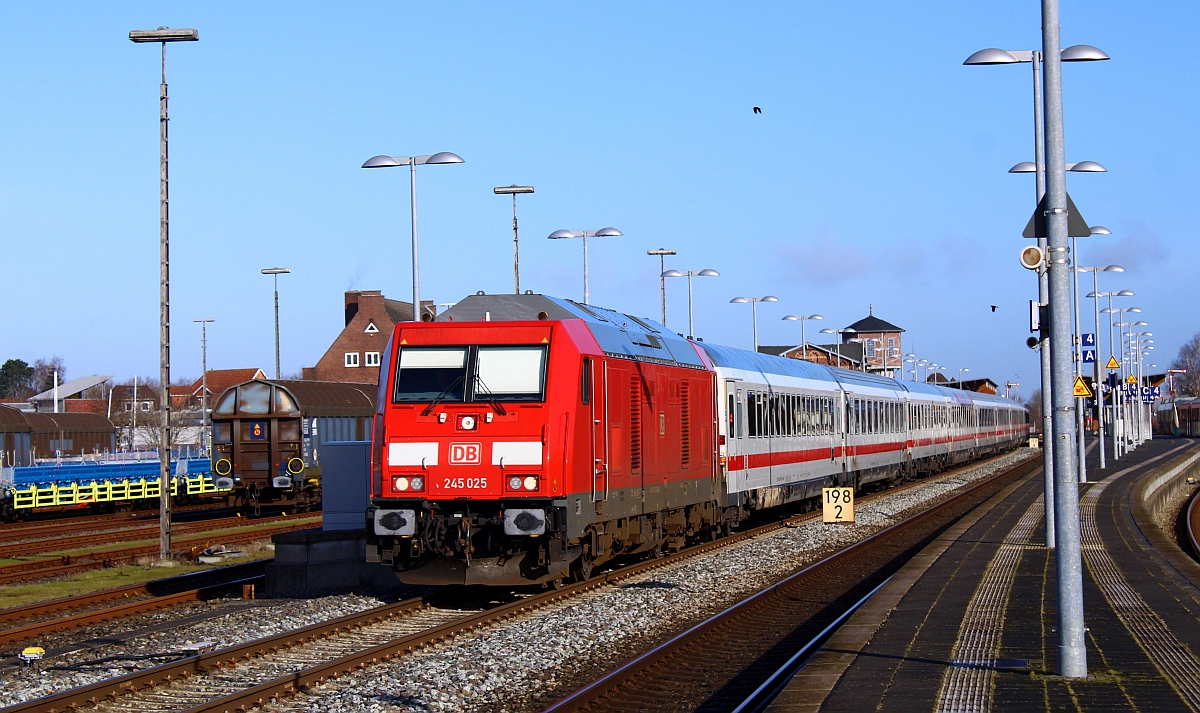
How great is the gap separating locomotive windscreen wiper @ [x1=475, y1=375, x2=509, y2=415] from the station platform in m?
4.55

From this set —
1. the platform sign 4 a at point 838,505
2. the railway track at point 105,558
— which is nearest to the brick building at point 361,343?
the railway track at point 105,558

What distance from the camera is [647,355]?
17.7 meters

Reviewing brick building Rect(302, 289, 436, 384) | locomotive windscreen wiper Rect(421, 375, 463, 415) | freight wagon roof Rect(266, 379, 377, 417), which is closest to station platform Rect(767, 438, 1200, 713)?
locomotive windscreen wiper Rect(421, 375, 463, 415)

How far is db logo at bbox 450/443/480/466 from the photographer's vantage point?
14.1 metres

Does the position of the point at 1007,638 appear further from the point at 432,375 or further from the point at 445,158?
the point at 445,158

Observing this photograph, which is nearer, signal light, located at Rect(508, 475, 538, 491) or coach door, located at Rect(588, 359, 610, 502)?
signal light, located at Rect(508, 475, 538, 491)

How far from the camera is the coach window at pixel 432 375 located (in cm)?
1444

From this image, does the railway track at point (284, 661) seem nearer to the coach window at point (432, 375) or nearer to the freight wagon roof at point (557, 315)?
the coach window at point (432, 375)

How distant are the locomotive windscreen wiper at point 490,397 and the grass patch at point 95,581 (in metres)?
7.31

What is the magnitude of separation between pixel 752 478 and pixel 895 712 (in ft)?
51.9

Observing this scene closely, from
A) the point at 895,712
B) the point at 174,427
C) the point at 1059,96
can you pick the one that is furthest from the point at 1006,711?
the point at 174,427

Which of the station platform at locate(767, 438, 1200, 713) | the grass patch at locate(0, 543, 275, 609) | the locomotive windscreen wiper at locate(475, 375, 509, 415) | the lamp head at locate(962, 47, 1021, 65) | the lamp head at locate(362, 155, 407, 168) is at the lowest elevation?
the grass patch at locate(0, 543, 275, 609)

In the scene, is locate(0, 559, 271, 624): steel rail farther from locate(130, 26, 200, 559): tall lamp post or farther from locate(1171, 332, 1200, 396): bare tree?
locate(1171, 332, 1200, 396): bare tree

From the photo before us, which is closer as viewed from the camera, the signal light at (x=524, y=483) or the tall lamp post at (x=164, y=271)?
the signal light at (x=524, y=483)
